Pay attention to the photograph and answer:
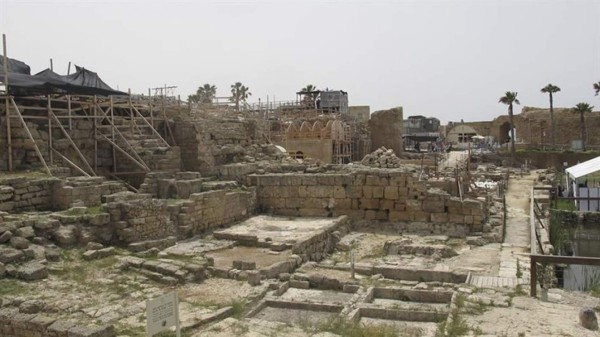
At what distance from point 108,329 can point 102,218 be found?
193 inches

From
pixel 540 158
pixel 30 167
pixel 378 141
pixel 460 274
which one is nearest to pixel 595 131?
pixel 540 158

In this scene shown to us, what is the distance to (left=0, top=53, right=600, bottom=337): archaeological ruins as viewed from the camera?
24.8 ft

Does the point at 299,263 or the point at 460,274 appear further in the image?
the point at 299,263

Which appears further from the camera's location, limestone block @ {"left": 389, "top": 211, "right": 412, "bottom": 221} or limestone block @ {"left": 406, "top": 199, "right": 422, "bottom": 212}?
limestone block @ {"left": 389, "top": 211, "right": 412, "bottom": 221}

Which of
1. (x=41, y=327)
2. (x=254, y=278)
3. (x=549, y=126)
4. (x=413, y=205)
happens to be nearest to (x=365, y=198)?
(x=413, y=205)

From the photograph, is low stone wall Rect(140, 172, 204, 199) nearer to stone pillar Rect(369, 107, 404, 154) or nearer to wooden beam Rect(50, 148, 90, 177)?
wooden beam Rect(50, 148, 90, 177)

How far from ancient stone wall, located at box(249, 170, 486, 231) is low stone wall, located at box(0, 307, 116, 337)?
9780 millimetres

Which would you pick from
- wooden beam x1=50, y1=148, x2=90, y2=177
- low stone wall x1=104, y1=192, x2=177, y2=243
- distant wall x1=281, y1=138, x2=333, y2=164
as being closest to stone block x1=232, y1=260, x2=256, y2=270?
low stone wall x1=104, y1=192, x2=177, y2=243

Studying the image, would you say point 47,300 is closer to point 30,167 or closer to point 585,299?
point 30,167

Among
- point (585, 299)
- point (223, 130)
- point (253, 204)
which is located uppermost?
point (223, 130)

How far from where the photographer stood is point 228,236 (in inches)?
Answer: 513

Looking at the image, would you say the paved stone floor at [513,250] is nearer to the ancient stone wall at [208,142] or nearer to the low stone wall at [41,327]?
the low stone wall at [41,327]

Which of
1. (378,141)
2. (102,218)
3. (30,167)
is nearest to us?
(102,218)

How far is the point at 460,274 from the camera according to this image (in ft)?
31.7
